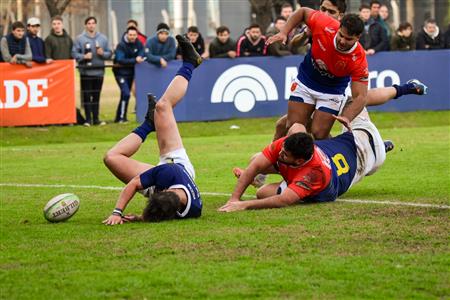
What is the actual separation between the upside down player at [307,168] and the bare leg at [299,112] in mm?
1000

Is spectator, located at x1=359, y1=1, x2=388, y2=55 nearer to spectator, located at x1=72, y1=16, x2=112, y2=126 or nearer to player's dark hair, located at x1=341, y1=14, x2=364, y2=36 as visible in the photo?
spectator, located at x1=72, y1=16, x2=112, y2=126

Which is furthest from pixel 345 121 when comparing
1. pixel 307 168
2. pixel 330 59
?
pixel 307 168

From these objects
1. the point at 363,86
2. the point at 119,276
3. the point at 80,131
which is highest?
the point at 363,86

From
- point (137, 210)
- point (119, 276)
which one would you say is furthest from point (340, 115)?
point (119, 276)

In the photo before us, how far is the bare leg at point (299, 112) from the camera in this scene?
12633mm

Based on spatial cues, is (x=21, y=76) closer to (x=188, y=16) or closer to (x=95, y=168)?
(x=95, y=168)

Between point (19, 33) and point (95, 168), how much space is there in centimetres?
671

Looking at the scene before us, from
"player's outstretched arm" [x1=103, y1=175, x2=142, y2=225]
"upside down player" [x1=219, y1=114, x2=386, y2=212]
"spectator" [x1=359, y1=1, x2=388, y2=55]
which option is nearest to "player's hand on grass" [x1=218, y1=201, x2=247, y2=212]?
"upside down player" [x1=219, y1=114, x2=386, y2=212]

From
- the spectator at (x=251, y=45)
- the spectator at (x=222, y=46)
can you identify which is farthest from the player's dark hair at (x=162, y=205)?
the spectator at (x=251, y=45)

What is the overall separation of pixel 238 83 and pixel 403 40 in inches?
163

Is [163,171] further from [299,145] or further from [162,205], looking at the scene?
[299,145]

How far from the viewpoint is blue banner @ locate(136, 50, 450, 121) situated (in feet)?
75.5

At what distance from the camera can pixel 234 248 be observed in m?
8.49

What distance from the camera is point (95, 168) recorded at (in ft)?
52.9
